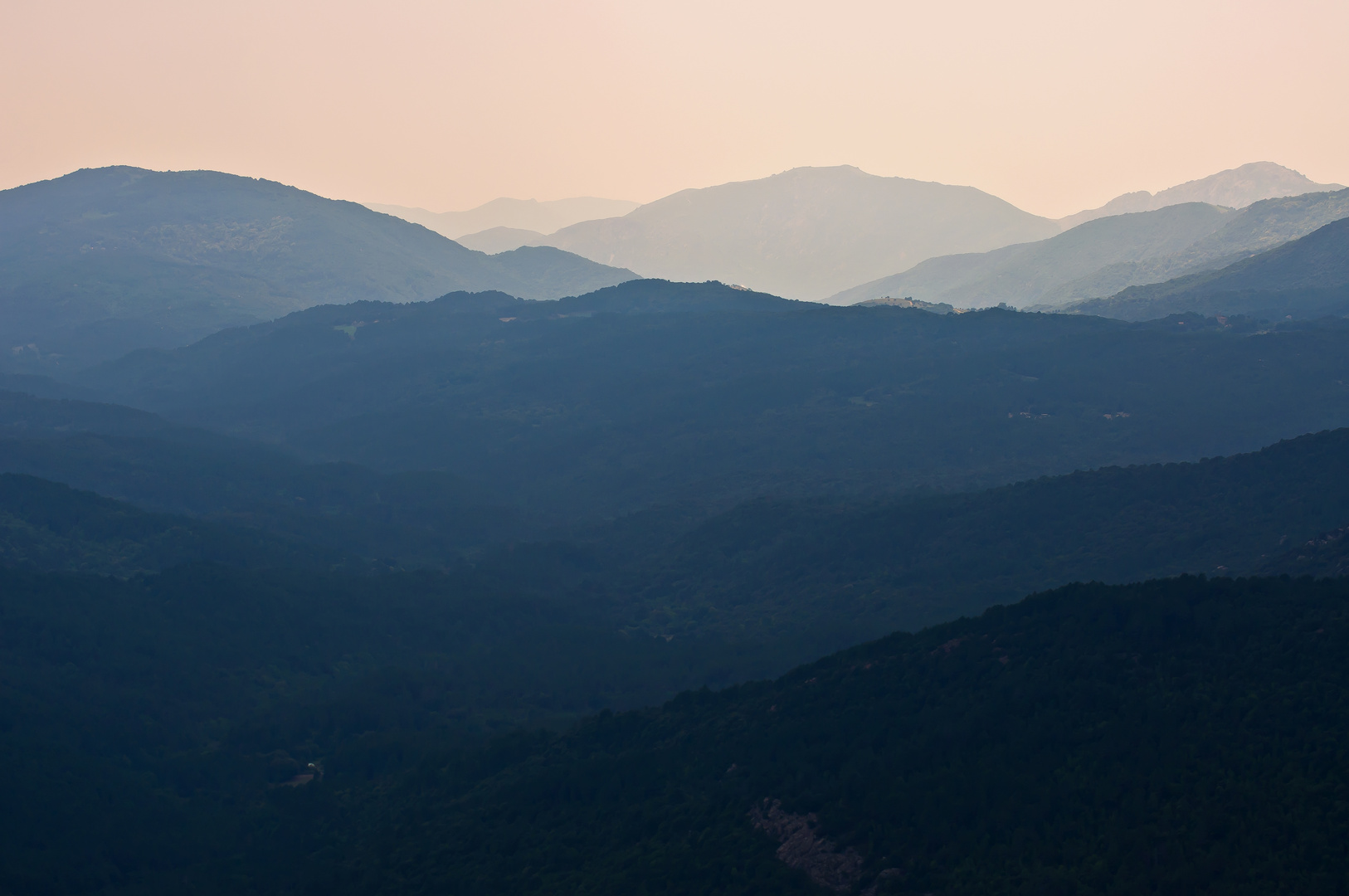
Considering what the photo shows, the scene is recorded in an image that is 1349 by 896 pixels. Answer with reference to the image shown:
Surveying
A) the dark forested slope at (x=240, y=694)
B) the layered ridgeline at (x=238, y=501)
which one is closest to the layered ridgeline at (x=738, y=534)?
the layered ridgeline at (x=238, y=501)

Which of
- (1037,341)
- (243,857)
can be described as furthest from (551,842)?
(1037,341)

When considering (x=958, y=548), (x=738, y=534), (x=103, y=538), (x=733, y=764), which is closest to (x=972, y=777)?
(x=733, y=764)

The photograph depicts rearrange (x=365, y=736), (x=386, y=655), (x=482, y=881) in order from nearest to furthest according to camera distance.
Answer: (x=482, y=881), (x=365, y=736), (x=386, y=655)

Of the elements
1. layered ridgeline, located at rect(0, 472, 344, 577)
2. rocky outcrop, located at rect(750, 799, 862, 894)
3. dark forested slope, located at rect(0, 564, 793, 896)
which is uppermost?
layered ridgeline, located at rect(0, 472, 344, 577)

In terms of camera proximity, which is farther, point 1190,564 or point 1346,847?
point 1190,564

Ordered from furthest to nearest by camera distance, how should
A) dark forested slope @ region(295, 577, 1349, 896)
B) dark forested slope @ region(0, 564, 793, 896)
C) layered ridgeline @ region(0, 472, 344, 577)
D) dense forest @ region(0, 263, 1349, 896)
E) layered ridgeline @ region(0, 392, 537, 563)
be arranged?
layered ridgeline @ region(0, 392, 537, 563)
layered ridgeline @ region(0, 472, 344, 577)
dark forested slope @ region(0, 564, 793, 896)
dense forest @ region(0, 263, 1349, 896)
dark forested slope @ region(295, 577, 1349, 896)

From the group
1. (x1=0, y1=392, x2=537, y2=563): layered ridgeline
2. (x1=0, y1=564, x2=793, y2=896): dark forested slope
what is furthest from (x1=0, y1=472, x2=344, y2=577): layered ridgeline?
(x1=0, y1=564, x2=793, y2=896): dark forested slope

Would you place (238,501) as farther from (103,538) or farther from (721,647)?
(721,647)

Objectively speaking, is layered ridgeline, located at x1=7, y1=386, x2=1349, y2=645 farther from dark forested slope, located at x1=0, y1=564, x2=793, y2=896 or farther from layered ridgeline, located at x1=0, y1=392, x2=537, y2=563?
dark forested slope, located at x1=0, y1=564, x2=793, y2=896

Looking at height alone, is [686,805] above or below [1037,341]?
below

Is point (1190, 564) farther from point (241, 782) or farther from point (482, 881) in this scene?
point (241, 782)

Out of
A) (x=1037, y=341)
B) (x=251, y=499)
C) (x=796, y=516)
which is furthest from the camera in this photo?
(x=1037, y=341)
